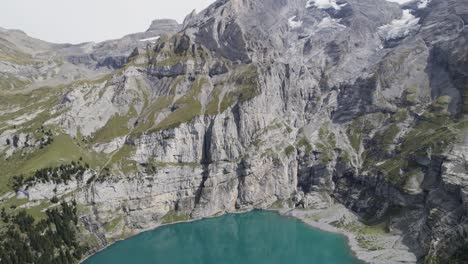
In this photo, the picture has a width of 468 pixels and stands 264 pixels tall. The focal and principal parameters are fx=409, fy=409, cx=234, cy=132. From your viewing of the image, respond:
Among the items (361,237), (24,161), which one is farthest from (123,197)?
(361,237)

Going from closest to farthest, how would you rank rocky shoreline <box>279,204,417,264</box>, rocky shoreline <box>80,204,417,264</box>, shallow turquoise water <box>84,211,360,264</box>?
rocky shoreline <box>80,204,417,264</box>
rocky shoreline <box>279,204,417,264</box>
shallow turquoise water <box>84,211,360,264</box>

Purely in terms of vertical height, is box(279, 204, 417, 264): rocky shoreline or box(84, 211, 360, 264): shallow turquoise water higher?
box(279, 204, 417, 264): rocky shoreline

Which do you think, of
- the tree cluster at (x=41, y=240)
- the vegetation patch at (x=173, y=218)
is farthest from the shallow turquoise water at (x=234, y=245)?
the tree cluster at (x=41, y=240)

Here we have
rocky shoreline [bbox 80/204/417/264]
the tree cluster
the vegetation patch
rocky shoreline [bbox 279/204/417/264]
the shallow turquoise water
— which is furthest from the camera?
the vegetation patch

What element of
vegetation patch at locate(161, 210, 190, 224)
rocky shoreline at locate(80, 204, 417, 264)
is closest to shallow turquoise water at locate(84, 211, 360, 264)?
rocky shoreline at locate(80, 204, 417, 264)

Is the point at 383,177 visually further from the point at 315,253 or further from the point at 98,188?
the point at 98,188

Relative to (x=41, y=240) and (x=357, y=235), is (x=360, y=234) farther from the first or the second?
(x=41, y=240)

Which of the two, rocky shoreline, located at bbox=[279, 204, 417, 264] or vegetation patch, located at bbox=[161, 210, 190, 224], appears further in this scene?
vegetation patch, located at bbox=[161, 210, 190, 224]

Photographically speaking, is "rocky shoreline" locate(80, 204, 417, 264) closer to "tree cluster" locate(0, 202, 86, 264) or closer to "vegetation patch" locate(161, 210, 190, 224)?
"vegetation patch" locate(161, 210, 190, 224)
